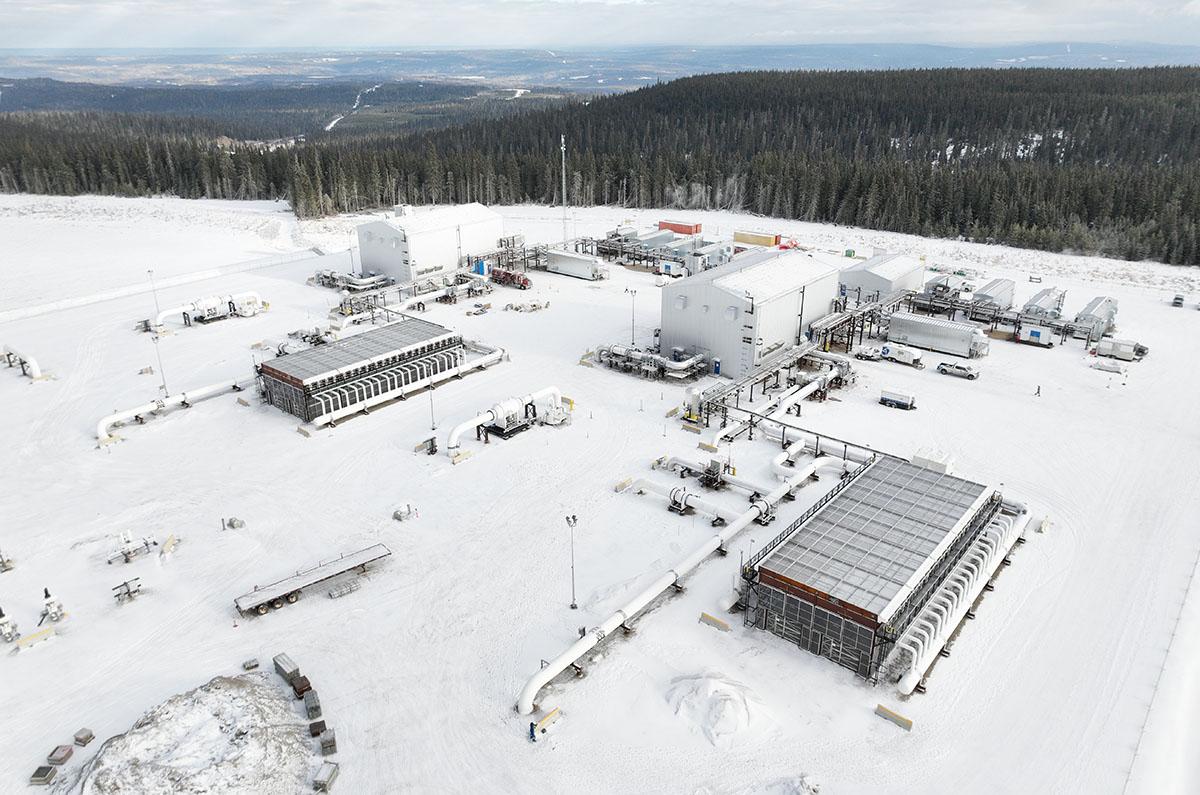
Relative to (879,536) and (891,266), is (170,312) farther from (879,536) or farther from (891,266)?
(891,266)

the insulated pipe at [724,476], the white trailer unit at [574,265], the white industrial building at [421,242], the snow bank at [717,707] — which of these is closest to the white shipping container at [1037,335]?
the insulated pipe at [724,476]

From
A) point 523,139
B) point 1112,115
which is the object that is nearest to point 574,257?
point 523,139

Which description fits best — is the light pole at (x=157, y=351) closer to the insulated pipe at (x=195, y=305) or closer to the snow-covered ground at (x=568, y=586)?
the insulated pipe at (x=195, y=305)

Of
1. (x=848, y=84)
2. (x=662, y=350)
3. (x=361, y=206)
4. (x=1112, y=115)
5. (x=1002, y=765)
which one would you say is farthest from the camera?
(x=848, y=84)

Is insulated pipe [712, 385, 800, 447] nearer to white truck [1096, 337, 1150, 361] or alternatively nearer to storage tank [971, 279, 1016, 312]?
storage tank [971, 279, 1016, 312]

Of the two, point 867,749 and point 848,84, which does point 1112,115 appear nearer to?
point 848,84

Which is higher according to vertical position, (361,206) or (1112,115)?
→ (1112,115)

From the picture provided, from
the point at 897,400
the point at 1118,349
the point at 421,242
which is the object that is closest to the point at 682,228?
the point at 421,242
